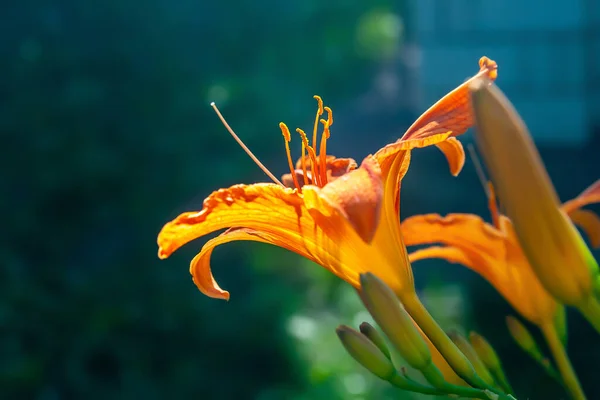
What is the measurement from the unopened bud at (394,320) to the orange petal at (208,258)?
0.15 meters

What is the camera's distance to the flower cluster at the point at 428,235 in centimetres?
63

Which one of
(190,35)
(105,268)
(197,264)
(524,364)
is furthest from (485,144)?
(190,35)

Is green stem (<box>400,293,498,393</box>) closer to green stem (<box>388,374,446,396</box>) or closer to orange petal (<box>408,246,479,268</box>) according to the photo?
green stem (<box>388,374,446,396</box>)

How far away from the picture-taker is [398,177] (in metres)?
0.93

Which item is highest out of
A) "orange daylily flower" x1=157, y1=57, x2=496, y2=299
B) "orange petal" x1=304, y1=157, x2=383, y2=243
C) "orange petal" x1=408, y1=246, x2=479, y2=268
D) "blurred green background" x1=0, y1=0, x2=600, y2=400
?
"blurred green background" x1=0, y1=0, x2=600, y2=400

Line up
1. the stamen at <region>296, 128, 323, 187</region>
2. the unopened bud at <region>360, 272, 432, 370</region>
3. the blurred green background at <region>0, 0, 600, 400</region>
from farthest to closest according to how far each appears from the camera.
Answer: the blurred green background at <region>0, 0, 600, 400</region> → the stamen at <region>296, 128, 323, 187</region> → the unopened bud at <region>360, 272, 432, 370</region>

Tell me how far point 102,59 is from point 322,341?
6.34 ft

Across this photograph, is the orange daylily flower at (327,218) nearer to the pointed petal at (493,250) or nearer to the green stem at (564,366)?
the pointed petal at (493,250)

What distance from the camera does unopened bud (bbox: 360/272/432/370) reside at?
2.80ft

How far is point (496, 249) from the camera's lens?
112cm

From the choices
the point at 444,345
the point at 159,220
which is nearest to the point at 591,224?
the point at 444,345

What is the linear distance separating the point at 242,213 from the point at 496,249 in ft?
1.44

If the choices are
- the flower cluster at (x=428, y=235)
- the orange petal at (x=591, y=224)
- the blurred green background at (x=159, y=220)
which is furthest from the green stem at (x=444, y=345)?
the blurred green background at (x=159, y=220)

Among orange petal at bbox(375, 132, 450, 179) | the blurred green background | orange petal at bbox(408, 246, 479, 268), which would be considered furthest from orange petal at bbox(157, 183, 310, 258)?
the blurred green background
